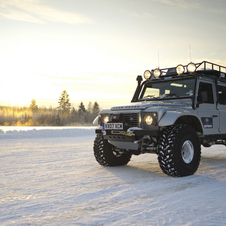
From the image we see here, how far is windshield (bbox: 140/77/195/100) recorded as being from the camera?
6891 mm

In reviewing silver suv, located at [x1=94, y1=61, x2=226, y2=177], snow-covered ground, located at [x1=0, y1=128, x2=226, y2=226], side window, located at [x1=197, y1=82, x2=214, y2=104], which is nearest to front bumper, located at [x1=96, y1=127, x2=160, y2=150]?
silver suv, located at [x1=94, y1=61, x2=226, y2=177]

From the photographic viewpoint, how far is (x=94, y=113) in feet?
382

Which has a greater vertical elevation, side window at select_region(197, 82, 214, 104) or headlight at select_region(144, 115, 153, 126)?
side window at select_region(197, 82, 214, 104)

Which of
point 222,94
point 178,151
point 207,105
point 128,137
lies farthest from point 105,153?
point 222,94

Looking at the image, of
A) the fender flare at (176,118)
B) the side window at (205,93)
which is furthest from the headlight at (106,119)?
the side window at (205,93)

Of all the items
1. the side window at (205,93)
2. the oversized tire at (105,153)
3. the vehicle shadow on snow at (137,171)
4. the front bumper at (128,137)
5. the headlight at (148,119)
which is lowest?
the vehicle shadow on snow at (137,171)

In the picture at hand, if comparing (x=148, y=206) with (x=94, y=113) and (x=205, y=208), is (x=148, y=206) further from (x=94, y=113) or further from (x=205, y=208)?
(x=94, y=113)

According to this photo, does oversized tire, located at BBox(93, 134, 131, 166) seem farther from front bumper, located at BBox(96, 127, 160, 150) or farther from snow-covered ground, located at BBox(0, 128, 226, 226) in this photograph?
front bumper, located at BBox(96, 127, 160, 150)

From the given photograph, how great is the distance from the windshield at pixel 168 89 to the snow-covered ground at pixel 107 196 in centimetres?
197

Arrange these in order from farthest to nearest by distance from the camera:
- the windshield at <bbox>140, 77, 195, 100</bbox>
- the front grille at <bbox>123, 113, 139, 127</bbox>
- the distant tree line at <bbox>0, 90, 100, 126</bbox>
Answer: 1. the distant tree line at <bbox>0, 90, 100, 126</bbox>
2. the windshield at <bbox>140, 77, 195, 100</bbox>
3. the front grille at <bbox>123, 113, 139, 127</bbox>

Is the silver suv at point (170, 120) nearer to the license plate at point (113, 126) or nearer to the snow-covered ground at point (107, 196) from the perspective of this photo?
the license plate at point (113, 126)

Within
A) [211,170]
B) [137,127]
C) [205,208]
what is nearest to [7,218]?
[205,208]

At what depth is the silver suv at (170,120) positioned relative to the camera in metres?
5.67

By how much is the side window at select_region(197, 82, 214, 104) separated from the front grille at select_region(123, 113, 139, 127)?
1.88 m
